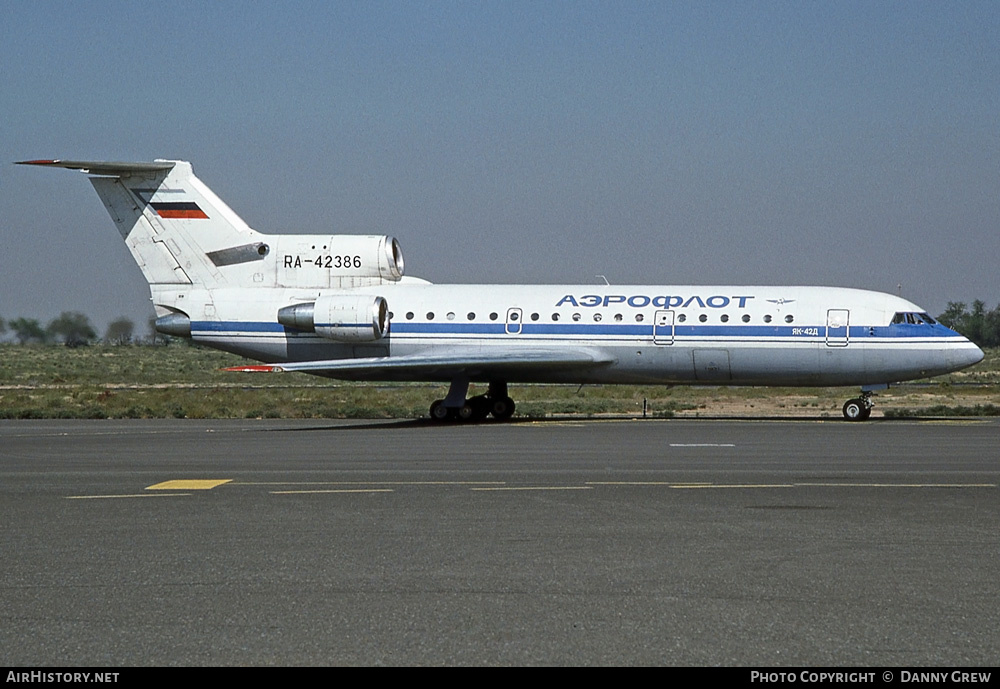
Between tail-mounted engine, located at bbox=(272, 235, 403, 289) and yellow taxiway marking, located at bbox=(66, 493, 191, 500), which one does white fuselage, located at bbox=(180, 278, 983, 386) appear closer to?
tail-mounted engine, located at bbox=(272, 235, 403, 289)

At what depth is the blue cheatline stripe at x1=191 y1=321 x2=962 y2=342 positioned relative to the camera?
29.9 metres

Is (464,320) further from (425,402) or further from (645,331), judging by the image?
(425,402)

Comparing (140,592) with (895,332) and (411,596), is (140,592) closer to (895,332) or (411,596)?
(411,596)

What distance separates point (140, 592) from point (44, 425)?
77.2 ft

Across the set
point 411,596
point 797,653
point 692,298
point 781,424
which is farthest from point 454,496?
point 692,298

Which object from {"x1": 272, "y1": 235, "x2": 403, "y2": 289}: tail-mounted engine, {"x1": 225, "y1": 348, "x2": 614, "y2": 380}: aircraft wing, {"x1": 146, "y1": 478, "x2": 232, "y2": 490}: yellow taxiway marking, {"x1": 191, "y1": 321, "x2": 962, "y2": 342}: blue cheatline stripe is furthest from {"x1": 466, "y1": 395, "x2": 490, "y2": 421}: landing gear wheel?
{"x1": 146, "y1": 478, "x2": 232, "y2": 490}: yellow taxiway marking

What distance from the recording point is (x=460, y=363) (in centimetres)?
3062

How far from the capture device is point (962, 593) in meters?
7.96

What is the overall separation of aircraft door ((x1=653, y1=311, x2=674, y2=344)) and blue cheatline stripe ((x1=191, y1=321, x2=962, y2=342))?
0.02m

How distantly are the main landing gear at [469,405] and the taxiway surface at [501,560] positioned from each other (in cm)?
1271

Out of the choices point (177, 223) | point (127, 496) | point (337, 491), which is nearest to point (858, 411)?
point (177, 223)

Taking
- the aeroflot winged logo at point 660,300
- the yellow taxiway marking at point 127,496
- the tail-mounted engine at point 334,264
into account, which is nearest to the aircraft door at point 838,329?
the aeroflot winged logo at point 660,300

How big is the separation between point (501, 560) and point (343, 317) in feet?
75.0

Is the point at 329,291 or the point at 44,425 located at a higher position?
the point at 329,291
